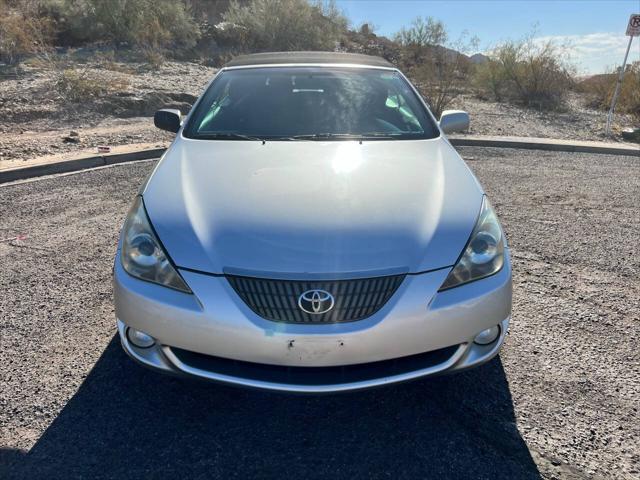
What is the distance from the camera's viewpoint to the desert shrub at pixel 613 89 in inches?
467

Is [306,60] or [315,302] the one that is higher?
[306,60]

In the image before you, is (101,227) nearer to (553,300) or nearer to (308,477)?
(308,477)

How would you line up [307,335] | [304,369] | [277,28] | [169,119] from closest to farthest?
[307,335]
[304,369]
[169,119]
[277,28]

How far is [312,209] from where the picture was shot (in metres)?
2.09

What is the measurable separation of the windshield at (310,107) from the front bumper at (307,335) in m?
1.35

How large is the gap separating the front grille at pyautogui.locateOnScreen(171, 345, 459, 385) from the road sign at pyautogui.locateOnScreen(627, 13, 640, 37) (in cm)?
953

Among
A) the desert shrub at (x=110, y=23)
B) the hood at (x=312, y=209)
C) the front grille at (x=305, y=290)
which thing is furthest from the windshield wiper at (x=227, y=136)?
the desert shrub at (x=110, y=23)

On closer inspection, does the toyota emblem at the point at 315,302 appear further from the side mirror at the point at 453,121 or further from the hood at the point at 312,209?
the side mirror at the point at 453,121

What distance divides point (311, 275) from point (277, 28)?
1765 cm

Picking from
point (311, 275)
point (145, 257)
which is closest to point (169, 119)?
point (145, 257)

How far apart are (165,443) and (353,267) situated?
1.07 metres

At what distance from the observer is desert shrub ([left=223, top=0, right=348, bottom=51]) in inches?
691

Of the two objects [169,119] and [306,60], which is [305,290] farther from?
[306,60]

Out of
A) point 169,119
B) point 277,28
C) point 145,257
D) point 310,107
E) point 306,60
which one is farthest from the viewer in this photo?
point 277,28
